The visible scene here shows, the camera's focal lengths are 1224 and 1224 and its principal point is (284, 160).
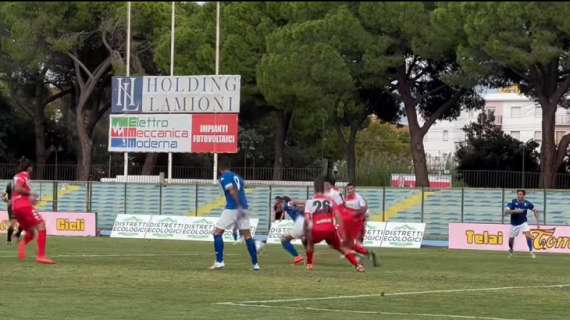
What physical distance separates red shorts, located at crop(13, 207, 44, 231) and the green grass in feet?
2.75

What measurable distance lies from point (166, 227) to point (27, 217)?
23.5 meters

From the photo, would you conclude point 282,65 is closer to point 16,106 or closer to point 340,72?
point 340,72

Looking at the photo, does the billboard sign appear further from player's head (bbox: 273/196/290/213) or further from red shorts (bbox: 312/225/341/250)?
red shorts (bbox: 312/225/341/250)

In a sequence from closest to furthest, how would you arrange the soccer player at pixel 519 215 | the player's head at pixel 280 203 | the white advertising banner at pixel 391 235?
the player's head at pixel 280 203 < the soccer player at pixel 519 215 < the white advertising banner at pixel 391 235

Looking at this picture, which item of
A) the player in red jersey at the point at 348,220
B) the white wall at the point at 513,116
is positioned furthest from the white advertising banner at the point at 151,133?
the white wall at the point at 513,116

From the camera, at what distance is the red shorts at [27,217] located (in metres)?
24.3

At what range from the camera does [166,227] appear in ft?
157

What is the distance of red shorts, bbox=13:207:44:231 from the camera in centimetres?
2430

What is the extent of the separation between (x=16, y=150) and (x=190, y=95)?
33.2 m

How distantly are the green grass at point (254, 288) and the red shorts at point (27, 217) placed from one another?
2.75 feet

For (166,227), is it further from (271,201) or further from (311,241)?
(311,241)

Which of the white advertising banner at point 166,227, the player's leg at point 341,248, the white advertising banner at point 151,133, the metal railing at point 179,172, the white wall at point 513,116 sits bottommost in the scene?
the white advertising banner at point 166,227

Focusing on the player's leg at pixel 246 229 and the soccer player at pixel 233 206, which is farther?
the player's leg at pixel 246 229

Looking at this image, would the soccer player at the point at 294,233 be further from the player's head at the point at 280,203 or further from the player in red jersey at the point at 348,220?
the player in red jersey at the point at 348,220
